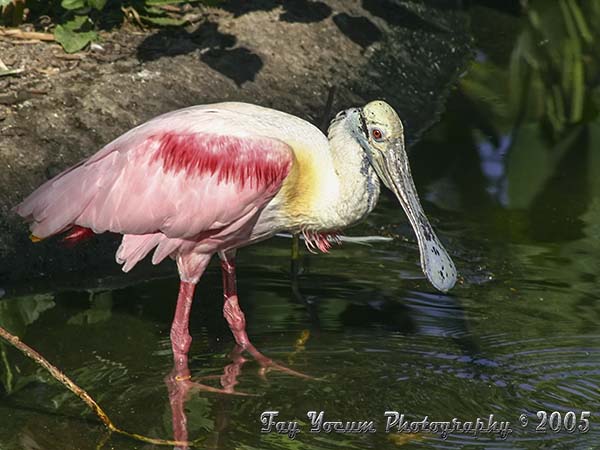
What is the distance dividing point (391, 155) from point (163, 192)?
3.62ft

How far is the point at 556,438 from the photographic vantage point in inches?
214

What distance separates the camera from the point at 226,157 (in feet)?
20.0

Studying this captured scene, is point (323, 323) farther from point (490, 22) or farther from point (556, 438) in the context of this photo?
point (490, 22)

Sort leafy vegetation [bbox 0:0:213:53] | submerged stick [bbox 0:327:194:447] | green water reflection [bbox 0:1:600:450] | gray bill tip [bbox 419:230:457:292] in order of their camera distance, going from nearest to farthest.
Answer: submerged stick [bbox 0:327:194:447]
green water reflection [bbox 0:1:600:450]
gray bill tip [bbox 419:230:457:292]
leafy vegetation [bbox 0:0:213:53]

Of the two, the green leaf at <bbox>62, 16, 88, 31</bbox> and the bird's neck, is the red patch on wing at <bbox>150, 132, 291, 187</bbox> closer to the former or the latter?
the bird's neck

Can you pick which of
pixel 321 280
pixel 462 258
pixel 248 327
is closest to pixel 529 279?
pixel 462 258

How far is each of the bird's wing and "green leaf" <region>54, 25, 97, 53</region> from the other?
8.35 ft

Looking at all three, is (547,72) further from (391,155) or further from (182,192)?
(182,192)

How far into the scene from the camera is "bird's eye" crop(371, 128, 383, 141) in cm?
597

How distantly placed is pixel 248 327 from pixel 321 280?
0.65m

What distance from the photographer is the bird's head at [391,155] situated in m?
5.97

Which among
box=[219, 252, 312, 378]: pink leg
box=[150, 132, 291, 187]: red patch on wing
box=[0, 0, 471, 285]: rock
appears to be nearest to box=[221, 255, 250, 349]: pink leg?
box=[219, 252, 312, 378]: pink leg

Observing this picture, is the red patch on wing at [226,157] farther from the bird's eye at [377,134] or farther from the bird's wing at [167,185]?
the bird's eye at [377,134]

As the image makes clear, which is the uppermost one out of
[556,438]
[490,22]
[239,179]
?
[239,179]
